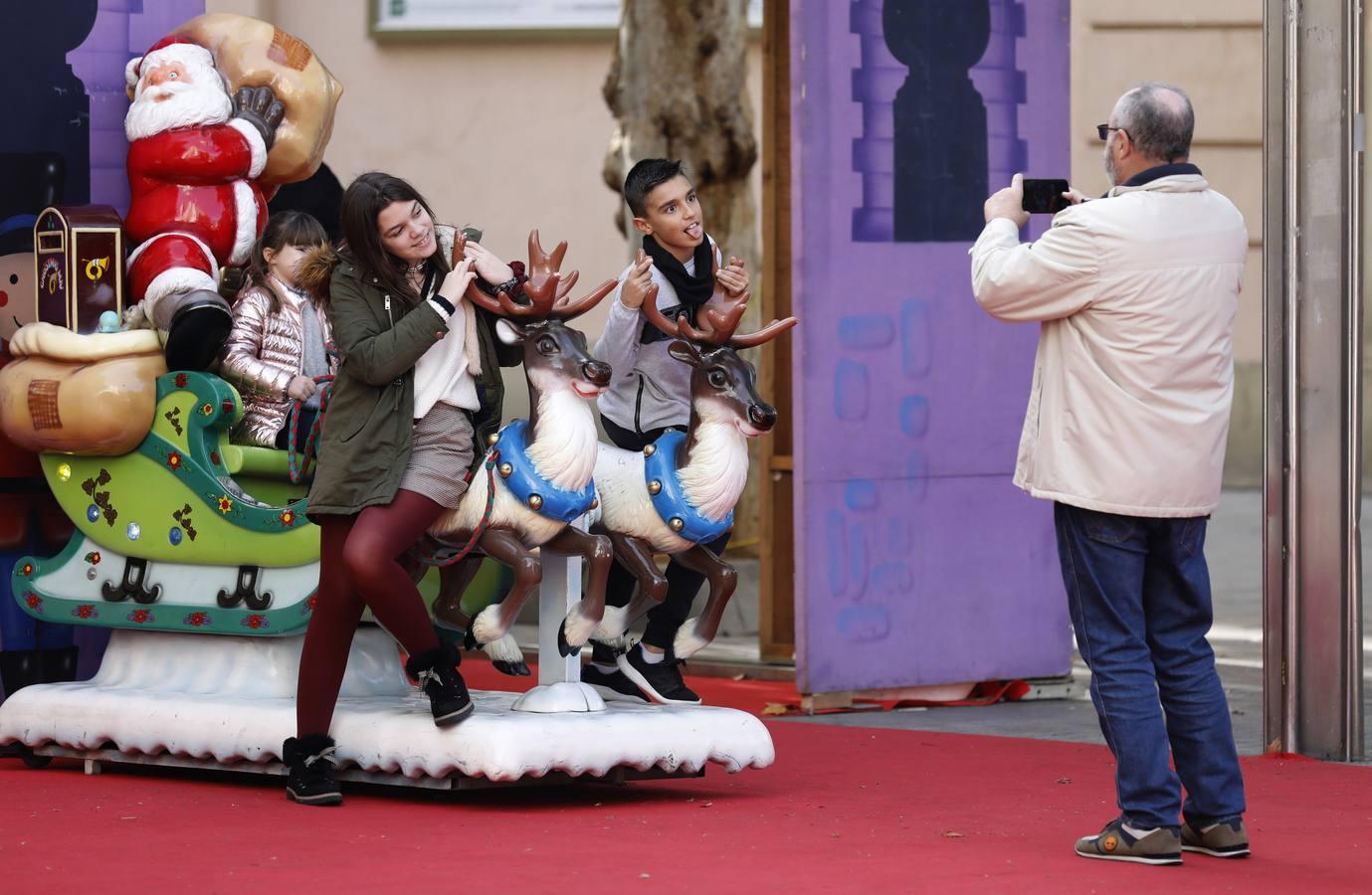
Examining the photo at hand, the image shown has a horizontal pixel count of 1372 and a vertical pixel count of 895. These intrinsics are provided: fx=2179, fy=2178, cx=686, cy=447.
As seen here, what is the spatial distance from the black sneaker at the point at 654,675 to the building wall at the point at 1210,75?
985 cm

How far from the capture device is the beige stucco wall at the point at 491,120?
15.2m

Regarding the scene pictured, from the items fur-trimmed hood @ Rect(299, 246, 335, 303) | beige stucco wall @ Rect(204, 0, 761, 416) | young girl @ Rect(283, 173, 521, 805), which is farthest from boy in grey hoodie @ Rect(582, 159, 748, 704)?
beige stucco wall @ Rect(204, 0, 761, 416)

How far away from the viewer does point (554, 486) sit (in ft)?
17.0

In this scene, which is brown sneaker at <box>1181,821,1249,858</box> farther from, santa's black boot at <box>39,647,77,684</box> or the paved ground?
santa's black boot at <box>39,647,77,684</box>

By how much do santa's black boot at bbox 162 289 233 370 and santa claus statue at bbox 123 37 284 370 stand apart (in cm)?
35

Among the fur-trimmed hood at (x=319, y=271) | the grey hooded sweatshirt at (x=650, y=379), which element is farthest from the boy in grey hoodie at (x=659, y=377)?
the fur-trimmed hood at (x=319, y=271)

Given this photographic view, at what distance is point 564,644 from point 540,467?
0.45 meters

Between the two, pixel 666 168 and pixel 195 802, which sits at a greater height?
pixel 666 168

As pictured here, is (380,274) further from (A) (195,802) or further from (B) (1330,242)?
(B) (1330,242)

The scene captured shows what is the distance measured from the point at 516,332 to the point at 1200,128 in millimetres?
10666

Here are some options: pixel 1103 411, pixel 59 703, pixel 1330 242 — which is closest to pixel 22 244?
pixel 59 703

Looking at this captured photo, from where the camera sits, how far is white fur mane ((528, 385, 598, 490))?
17.0 feet

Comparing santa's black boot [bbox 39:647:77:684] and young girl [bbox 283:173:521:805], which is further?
santa's black boot [bbox 39:647:77:684]

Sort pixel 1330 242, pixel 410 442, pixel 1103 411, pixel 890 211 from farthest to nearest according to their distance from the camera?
pixel 890 211 → pixel 1330 242 → pixel 410 442 → pixel 1103 411
